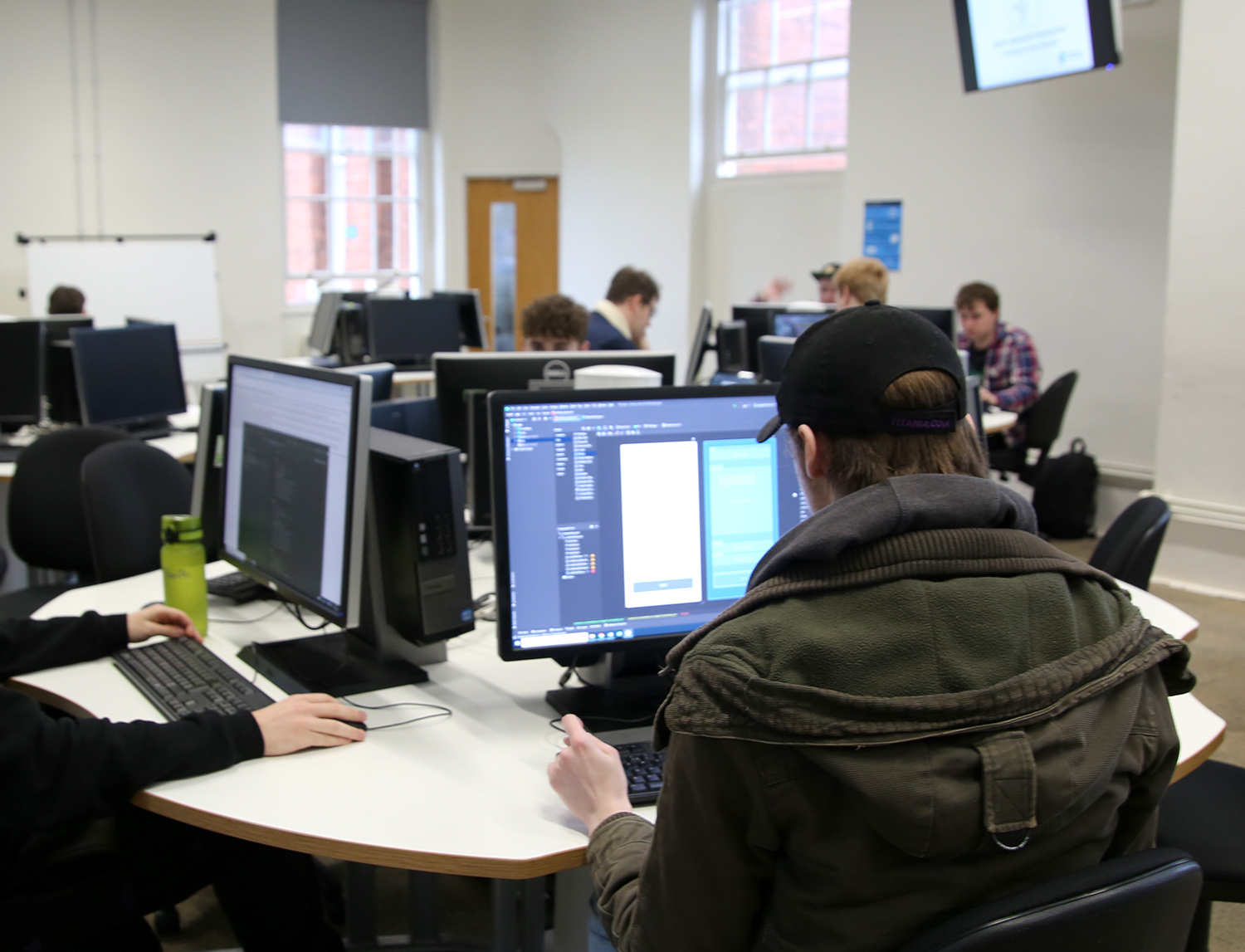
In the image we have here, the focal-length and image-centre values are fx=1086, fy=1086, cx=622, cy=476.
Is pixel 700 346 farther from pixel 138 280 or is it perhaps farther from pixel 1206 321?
pixel 138 280

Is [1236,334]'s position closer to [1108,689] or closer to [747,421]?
[747,421]

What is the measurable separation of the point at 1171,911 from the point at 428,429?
72.0 inches

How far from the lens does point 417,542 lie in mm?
1646

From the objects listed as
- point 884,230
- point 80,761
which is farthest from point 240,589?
point 884,230

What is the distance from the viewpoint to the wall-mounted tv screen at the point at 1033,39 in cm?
513

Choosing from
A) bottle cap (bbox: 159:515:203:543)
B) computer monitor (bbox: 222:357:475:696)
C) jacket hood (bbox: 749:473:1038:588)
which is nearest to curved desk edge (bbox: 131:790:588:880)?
computer monitor (bbox: 222:357:475:696)

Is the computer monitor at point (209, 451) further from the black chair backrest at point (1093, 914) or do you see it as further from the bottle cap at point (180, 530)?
the black chair backrest at point (1093, 914)

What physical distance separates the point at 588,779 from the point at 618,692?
0.37m

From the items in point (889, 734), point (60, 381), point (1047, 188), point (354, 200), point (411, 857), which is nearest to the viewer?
point (889, 734)

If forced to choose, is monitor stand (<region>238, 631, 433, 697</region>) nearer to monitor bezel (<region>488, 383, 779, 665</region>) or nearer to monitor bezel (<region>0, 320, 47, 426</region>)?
monitor bezel (<region>488, 383, 779, 665</region>)

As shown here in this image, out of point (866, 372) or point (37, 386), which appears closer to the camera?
point (866, 372)

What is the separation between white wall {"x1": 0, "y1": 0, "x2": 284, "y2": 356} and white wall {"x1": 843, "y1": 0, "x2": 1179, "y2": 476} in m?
4.93

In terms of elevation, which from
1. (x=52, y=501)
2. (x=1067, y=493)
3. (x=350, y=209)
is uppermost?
(x=350, y=209)

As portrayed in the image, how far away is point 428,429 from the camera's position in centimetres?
244
